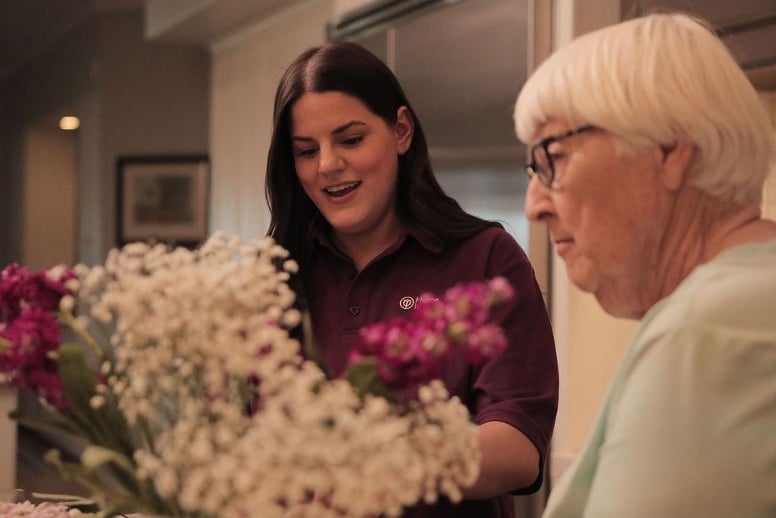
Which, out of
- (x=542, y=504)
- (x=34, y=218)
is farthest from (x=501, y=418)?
(x=34, y=218)

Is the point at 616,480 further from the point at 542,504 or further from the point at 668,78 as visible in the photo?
the point at 542,504

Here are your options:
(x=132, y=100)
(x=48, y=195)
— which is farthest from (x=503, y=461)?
(x=48, y=195)

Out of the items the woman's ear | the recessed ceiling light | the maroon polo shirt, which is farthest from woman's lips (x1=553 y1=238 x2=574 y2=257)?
the recessed ceiling light

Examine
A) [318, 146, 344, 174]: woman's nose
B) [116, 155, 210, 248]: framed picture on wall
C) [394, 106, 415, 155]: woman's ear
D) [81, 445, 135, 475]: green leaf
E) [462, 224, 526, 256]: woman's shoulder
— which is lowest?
[81, 445, 135, 475]: green leaf

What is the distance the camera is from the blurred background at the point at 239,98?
275 centimetres

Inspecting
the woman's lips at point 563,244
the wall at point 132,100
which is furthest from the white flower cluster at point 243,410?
the wall at point 132,100

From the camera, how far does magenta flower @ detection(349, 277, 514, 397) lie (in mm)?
720

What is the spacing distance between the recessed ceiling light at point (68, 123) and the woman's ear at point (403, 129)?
254 inches

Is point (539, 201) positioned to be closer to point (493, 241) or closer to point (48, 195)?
point (493, 241)

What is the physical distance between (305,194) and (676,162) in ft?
2.49

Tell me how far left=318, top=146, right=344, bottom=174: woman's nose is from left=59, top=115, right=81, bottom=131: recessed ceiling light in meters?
6.54

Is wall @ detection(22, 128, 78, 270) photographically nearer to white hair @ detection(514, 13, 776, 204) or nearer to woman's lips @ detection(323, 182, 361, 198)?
woman's lips @ detection(323, 182, 361, 198)

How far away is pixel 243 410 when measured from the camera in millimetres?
794

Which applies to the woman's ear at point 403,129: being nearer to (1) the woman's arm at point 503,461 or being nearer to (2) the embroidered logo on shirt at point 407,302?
(2) the embroidered logo on shirt at point 407,302
